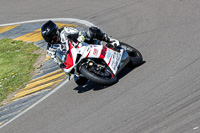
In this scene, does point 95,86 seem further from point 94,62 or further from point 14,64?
point 14,64

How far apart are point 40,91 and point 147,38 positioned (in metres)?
3.67

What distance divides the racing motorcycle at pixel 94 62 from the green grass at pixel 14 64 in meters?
3.11

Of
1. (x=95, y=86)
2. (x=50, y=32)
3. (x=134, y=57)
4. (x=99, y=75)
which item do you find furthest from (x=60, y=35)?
(x=134, y=57)

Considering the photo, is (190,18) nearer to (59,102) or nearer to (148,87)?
(148,87)

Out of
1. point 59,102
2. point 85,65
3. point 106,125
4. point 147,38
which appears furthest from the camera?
point 147,38

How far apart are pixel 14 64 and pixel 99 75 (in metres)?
5.71

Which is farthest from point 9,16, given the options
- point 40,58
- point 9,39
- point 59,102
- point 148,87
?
point 148,87

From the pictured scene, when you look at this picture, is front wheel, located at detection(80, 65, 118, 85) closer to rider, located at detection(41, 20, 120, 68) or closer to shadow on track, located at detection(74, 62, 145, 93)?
shadow on track, located at detection(74, 62, 145, 93)

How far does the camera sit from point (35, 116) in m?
8.56

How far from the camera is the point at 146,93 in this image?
7.50 m

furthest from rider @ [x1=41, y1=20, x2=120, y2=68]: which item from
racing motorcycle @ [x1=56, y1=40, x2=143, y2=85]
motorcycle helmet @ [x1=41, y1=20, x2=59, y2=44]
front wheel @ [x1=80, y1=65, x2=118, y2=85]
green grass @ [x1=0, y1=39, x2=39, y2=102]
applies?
green grass @ [x1=0, y1=39, x2=39, y2=102]

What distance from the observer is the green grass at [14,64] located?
1127cm

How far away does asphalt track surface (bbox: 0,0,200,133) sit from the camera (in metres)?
6.50

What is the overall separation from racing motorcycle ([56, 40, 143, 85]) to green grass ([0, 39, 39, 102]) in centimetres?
311
